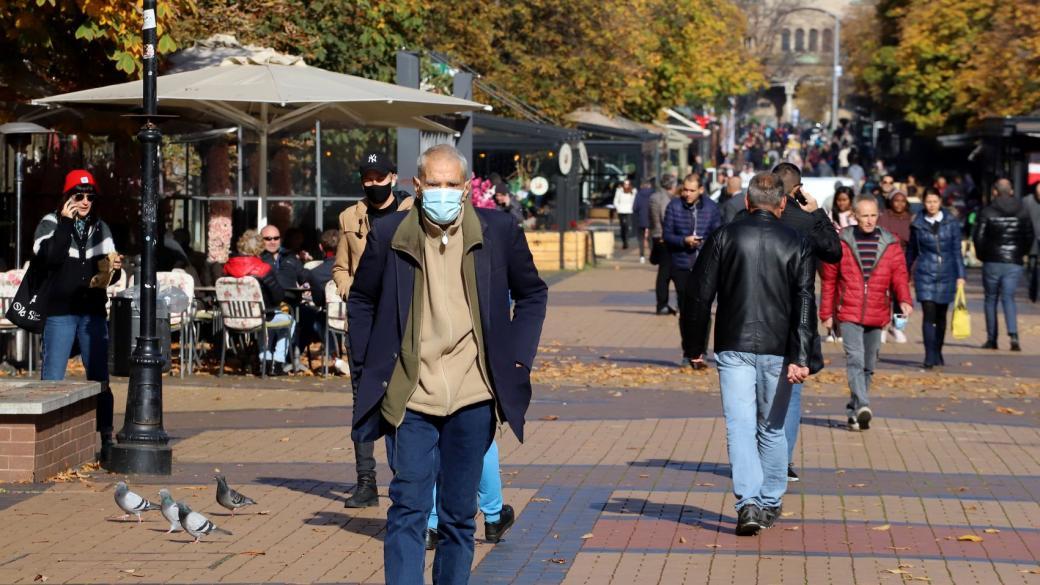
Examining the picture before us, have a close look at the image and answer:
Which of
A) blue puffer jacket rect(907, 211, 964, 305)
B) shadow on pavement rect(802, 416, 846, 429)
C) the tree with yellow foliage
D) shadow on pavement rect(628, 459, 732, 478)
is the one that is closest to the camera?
shadow on pavement rect(628, 459, 732, 478)

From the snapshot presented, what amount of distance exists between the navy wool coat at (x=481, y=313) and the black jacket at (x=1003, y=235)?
12754 millimetres

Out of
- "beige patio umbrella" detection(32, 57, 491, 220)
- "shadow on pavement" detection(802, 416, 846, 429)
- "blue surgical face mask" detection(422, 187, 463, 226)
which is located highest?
"beige patio umbrella" detection(32, 57, 491, 220)

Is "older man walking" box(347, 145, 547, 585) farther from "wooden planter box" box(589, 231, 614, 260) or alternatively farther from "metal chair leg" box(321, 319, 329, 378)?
"wooden planter box" box(589, 231, 614, 260)

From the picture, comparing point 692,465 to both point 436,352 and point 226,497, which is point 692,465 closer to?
point 226,497

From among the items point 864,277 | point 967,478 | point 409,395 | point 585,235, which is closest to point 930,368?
point 864,277

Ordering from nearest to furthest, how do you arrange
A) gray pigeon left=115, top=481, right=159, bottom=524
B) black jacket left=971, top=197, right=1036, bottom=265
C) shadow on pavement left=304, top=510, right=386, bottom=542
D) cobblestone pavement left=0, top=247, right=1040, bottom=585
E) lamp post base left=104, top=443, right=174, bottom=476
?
cobblestone pavement left=0, top=247, right=1040, bottom=585 < gray pigeon left=115, top=481, right=159, bottom=524 < shadow on pavement left=304, top=510, right=386, bottom=542 < lamp post base left=104, top=443, right=174, bottom=476 < black jacket left=971, top=197, right=1036, bottom=265

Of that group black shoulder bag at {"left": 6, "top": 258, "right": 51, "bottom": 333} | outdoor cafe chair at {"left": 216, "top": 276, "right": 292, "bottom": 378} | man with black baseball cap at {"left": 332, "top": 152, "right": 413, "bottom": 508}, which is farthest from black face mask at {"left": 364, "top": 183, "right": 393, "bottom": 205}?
outdoor cafe chair at {"left": 216, "top": 276, "right": 292, "bottom": 378}

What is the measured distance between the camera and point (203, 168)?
19.6 meters

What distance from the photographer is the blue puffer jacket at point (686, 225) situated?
17.5m

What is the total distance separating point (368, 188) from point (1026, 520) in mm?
3514

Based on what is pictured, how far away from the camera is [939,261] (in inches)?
661

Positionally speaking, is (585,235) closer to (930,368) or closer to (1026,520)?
(930,368)

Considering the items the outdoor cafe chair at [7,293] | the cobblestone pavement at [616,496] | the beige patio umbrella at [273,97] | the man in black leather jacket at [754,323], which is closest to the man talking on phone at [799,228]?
the cobblestone pavement at [616,496]

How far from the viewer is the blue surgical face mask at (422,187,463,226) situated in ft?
19.0
